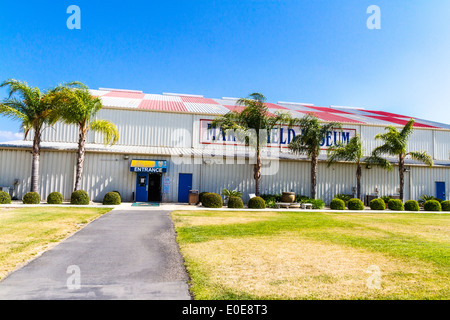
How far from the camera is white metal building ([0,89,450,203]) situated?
21.4 meters

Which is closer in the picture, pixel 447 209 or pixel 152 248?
pixel 152 248

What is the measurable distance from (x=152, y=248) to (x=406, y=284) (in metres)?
5.59

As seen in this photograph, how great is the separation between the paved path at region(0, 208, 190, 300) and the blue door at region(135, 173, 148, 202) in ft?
42.4

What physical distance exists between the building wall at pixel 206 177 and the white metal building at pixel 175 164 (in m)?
0.07

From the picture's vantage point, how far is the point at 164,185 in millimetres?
22281

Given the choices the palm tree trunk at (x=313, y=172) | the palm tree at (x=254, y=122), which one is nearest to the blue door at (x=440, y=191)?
the palm tree trunk at (x=313, y=172)

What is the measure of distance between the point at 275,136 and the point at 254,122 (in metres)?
6.30

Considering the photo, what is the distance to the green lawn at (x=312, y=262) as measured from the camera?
4.77 metres

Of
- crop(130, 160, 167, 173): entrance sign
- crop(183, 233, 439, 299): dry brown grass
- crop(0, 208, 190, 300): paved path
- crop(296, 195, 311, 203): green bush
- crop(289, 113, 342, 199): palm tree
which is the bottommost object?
crop(0, 208, 190, 300): paved path

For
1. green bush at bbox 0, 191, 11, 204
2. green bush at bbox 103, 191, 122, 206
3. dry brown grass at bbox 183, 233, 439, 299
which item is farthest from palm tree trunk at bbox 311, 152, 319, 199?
green bush at bbox 0, 191, 11, 204

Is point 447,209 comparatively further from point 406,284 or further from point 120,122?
point 120,122

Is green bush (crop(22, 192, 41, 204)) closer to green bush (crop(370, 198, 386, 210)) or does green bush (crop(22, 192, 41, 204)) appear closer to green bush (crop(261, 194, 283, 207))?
green bush (crop(261, 194, 283, 207))

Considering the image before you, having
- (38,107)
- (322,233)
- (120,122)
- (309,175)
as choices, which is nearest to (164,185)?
(120,122)

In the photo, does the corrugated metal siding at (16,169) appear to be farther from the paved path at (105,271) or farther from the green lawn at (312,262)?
the green lawn at (312,262)
